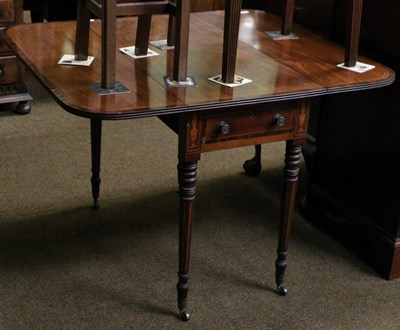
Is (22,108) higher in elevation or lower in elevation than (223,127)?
lower

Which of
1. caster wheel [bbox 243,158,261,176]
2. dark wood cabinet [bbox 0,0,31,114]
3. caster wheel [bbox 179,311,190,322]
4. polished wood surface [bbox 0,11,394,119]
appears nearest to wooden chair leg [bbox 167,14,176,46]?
polished wood surface [bbox 0,11,394,119]

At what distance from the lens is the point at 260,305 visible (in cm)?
244

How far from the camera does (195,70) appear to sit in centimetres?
223

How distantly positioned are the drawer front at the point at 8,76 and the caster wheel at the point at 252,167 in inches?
54.8

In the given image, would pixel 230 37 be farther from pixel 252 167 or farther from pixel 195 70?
pixel 252 167

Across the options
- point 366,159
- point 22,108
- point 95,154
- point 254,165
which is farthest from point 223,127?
point 22,108

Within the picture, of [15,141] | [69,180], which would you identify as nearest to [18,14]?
[15,141]

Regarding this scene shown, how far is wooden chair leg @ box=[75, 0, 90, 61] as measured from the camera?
2229 mm

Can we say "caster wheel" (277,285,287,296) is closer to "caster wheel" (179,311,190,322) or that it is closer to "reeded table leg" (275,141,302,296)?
"reeded table leg" (275,141,302,296)

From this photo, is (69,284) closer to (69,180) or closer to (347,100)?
(69,180)

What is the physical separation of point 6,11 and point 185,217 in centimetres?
200

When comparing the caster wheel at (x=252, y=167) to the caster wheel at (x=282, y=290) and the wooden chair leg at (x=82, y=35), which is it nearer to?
the caster wheel at (x=282, y=290)

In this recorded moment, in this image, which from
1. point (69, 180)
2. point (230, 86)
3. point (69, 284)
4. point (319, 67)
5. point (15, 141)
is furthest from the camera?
point (15, 141)

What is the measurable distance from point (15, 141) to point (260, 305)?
1.75m
